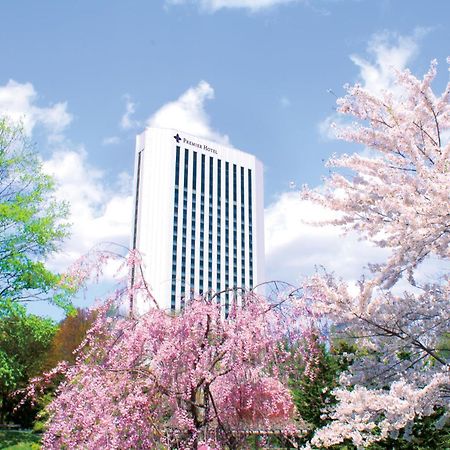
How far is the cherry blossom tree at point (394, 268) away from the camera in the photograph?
5.62m

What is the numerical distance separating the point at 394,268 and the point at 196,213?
7192cm

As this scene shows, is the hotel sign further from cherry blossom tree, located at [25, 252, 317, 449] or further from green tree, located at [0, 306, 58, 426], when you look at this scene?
cherry blossom tree, located at [25, 252, 317, 449]

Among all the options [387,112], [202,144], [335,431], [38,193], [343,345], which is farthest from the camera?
[202,144]

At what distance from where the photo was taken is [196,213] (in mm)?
78062

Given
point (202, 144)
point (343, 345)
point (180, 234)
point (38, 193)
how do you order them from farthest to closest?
1. point (202, 144)
2. point (180, 234)
3. point (38, 193)
4. point (343, 345)

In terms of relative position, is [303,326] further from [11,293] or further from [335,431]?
[11,293]

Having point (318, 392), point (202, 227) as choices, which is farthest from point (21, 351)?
point (202, 227)

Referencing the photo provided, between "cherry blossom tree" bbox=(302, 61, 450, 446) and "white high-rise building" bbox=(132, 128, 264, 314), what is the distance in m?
60.6

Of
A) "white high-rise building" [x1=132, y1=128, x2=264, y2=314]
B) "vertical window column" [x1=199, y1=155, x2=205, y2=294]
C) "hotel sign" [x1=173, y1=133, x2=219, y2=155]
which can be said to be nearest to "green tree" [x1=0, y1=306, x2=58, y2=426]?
"white high-rise building" [x1=132, y1=128, x2=264, y2=314]

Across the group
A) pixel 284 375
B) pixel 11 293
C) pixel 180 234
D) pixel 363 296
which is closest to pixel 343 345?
pixel 284 375

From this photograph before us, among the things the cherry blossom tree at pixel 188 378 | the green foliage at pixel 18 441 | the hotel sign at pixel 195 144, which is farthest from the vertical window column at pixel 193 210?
the cherry blossom tree at pixel 188 378

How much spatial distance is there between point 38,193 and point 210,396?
545 inches

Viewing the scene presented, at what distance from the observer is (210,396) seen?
664cm

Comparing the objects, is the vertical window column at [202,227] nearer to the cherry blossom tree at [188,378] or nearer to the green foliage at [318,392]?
the green foliage at [318,392]
